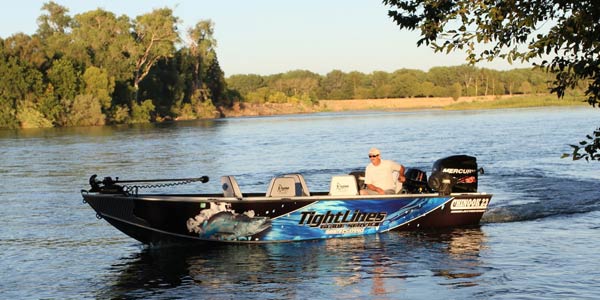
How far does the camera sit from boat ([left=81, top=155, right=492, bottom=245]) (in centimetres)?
1588

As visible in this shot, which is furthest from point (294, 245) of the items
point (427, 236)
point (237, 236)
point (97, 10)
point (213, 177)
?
point (97, 10)

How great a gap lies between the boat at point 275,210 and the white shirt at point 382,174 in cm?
30

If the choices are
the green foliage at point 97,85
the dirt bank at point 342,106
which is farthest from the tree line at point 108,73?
the dirt bank at point 342,106

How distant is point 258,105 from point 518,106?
53.4 meters

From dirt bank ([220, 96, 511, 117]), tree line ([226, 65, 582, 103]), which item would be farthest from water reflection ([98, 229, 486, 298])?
tree line ([226, 65, 582, 103])

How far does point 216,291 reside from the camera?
1304 cm

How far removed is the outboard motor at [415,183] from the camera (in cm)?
1795

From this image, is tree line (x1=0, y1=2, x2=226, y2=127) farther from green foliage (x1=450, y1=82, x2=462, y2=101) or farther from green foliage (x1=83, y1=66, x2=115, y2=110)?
green foliage (x1=450, y1=82, x2=462, y2=101)

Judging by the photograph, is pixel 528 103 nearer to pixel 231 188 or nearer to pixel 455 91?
pixel 455 91

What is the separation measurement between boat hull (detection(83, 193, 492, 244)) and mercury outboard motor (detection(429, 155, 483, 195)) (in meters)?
0.32

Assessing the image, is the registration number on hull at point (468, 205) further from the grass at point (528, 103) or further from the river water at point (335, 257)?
the grass at point (528, 103)

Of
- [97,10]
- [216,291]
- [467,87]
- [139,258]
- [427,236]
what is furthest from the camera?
[467,87]

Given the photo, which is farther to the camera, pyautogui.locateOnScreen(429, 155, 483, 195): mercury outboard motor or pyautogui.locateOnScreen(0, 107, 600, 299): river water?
pyautogui.locateOnScreen(429, 155, 483, 195): mercury outboard motor

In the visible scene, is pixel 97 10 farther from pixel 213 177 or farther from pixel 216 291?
pixel 216 291
